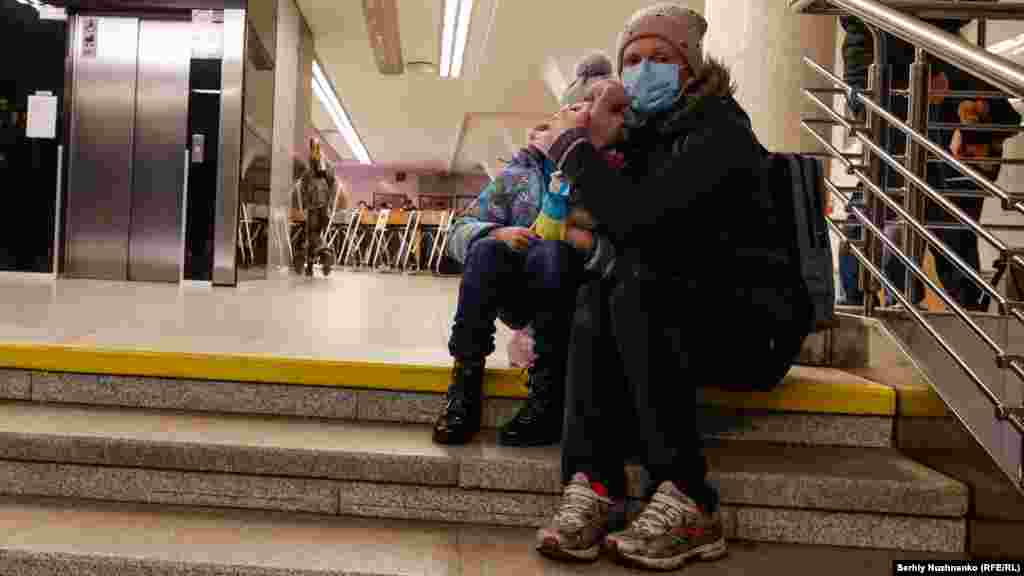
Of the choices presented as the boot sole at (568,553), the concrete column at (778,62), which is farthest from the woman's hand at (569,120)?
the concrete column at (778,62)

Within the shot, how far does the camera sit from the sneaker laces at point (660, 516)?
1514 millimetres

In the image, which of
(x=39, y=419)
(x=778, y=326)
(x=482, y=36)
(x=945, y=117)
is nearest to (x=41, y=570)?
(x=39, y=419)

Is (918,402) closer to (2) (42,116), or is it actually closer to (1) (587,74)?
(1) (587,74)

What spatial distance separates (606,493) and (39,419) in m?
1.46

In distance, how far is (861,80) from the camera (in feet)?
8.91

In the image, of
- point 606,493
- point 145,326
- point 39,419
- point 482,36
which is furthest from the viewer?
point 482,36

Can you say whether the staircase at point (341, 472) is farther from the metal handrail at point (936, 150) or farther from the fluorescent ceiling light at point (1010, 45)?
the fluorescent ceiling light at point (1010, 45)

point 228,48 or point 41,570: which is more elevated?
point 228,48

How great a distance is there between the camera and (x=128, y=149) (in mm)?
6805

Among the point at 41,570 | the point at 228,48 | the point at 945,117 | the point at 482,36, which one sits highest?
the point at 482,36

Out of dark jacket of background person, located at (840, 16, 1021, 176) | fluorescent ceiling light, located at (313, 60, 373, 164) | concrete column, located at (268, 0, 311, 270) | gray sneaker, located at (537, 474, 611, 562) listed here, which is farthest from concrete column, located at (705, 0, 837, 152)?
fluorescent ceiling light, located at (313, 60, 373, 164)

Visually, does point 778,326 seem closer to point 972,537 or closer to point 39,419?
point 972,537

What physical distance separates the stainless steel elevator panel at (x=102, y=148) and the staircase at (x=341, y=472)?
505cm

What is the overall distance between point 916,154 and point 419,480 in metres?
1.48
